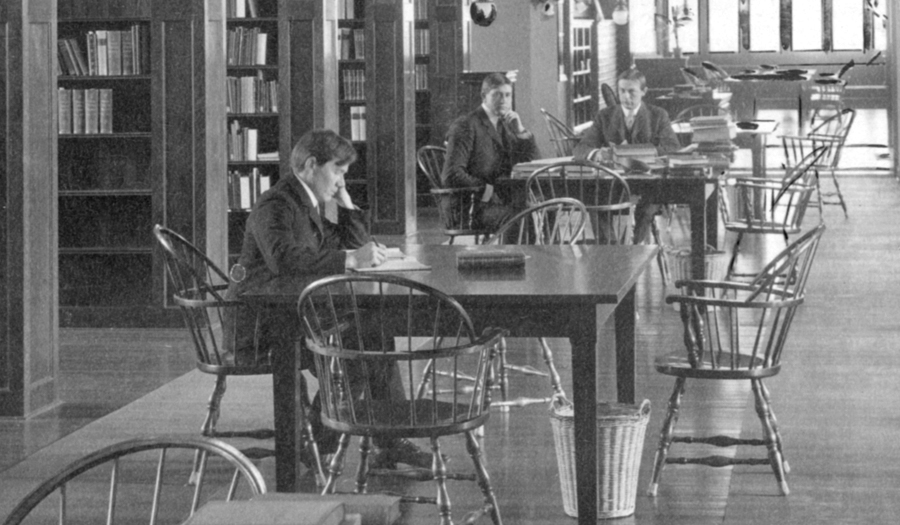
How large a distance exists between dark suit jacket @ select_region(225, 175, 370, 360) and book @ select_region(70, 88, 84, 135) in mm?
3758

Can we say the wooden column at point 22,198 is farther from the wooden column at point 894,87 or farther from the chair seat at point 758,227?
the wooden column at point 894,87

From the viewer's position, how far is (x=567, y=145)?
37.0ft

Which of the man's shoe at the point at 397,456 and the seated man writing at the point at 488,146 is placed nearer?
the man's shoe at the point at 397,456

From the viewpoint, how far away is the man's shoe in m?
4.76

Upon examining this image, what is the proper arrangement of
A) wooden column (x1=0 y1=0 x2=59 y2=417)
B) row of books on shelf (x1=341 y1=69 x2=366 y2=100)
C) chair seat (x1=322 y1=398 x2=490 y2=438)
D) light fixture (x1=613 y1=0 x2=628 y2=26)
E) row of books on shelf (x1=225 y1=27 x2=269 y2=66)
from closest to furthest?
chair seat (x1=322 y1=398 x2=490 y2=438), wooden column (x1=0 y1=0 x2=59 y2=417), row of books on shelf (x1=225 y1=27 x2=269 y2=66), row of books on shelf (x1=341 y1=69 x2=366 y2=100), light fixture (x1=613 y1=0 x2=628 y2=26)

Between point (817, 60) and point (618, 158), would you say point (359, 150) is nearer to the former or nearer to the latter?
point (618, 158)

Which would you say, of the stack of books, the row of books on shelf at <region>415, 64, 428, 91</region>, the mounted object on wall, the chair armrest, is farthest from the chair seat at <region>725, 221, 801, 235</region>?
the mounted object on wall

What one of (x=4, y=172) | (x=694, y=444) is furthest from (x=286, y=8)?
(x=694, y=444)

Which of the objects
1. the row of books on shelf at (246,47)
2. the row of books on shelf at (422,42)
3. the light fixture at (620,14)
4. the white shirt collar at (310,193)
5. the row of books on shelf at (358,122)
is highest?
the light fixture at (620,14)

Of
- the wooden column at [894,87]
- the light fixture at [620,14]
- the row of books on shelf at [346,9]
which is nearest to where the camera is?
the row of books on shelf at [346,9]

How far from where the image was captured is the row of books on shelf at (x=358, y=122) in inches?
455

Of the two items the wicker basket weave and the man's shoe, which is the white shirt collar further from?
the wicker basket weave

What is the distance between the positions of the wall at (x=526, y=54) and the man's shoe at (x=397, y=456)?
961 cm

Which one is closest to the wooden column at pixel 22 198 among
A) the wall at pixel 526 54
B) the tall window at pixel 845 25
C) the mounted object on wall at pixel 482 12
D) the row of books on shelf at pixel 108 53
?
the row of books on shelf at pixel 108 53
